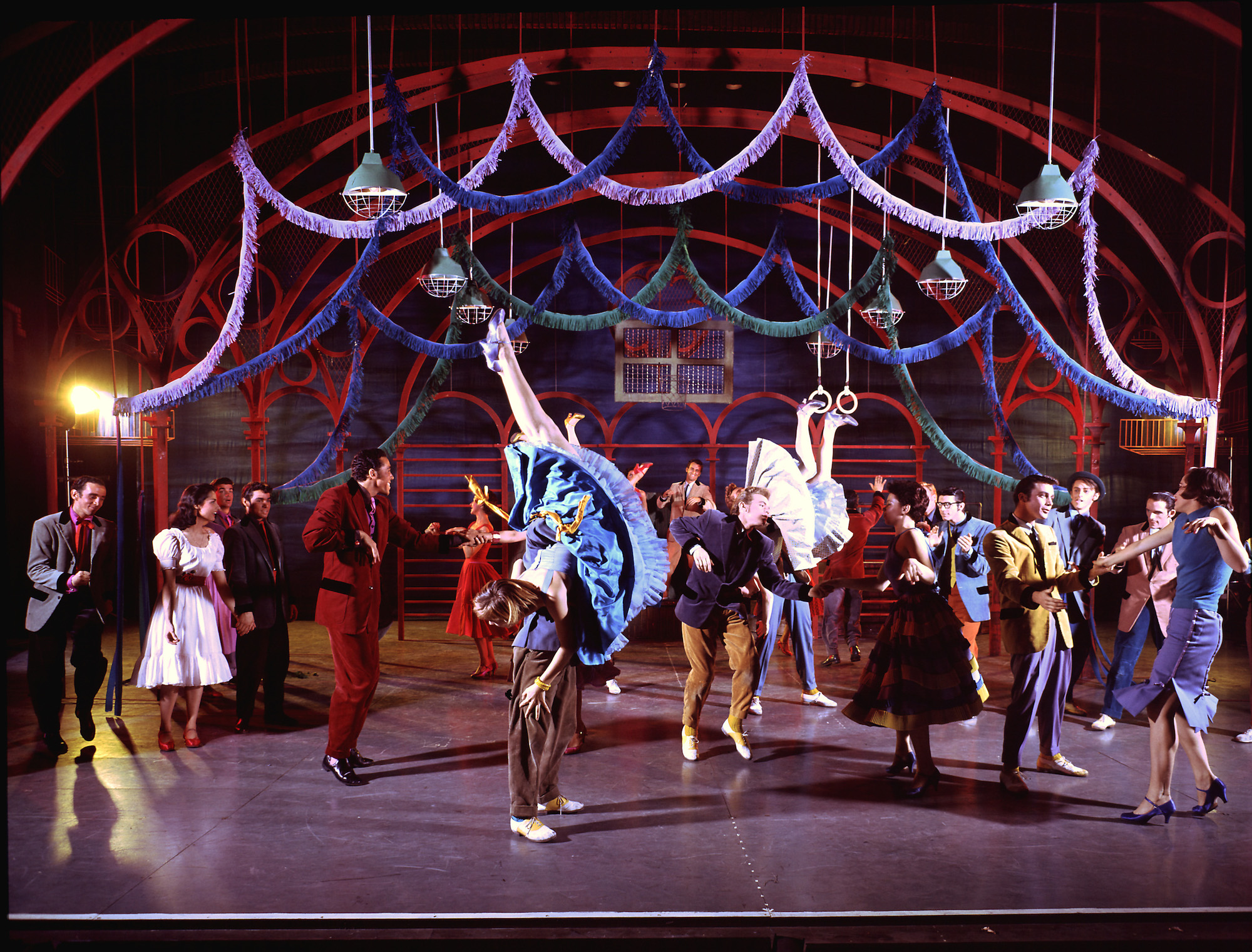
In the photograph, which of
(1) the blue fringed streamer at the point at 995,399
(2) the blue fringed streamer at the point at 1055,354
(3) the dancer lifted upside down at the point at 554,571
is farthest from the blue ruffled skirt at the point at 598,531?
(1) the blue fringed streamer at the point at 995,399

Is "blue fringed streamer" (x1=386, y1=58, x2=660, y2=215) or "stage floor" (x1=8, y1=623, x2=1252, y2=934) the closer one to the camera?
"stage floor" (x1=8, y1=623, x2=1252, y2=934)

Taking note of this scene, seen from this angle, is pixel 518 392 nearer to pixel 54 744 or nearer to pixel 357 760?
pixel 357 760

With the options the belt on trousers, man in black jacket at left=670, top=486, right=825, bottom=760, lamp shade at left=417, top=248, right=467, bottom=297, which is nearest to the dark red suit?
the belt on trousers

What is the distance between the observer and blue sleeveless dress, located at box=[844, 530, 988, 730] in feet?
15.0

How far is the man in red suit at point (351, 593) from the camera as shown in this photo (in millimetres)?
4883

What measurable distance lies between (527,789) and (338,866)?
0.82 meters

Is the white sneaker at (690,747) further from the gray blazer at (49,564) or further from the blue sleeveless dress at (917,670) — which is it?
the gray blazer at (49,564)

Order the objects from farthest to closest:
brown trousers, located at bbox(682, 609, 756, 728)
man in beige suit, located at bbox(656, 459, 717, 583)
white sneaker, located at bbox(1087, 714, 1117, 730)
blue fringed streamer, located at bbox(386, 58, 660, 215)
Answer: man in beige suit, located at bbox(656, 459, 717, 583)
white sneaker, located at bbox(1087, 714, 1117, 730)
blue fringed streamer, located at bbox(386, 58, 660, 215)
brown trousers, located at bbox(682, 609, 756, 728)

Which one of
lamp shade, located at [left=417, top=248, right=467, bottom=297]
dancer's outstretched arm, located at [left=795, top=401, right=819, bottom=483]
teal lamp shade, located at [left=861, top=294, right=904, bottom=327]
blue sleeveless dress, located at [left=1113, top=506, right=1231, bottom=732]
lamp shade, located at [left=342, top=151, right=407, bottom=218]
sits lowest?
blue sleeveless dress, located at [left=1113, top=506, right=1231, bottom=732]

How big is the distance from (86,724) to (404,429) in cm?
278

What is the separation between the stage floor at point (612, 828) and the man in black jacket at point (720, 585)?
1.54ft

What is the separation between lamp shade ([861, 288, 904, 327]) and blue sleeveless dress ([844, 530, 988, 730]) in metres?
3.40

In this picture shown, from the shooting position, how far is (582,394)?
38.7 ft

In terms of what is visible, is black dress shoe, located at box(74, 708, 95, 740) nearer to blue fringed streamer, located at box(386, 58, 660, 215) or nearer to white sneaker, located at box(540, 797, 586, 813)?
white sneaker, located at box(540, 797, 586, 813)
